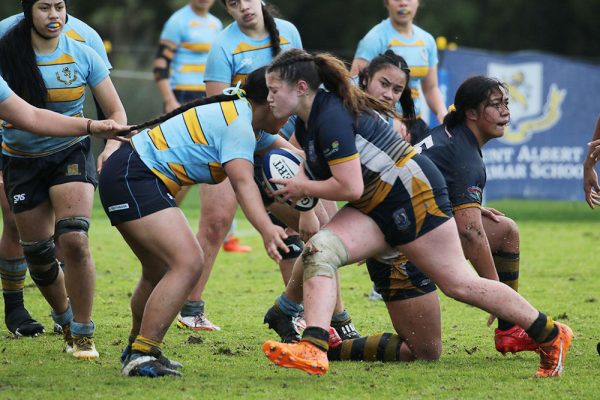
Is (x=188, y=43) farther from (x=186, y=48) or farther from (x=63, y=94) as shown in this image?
(x=63, y=94)

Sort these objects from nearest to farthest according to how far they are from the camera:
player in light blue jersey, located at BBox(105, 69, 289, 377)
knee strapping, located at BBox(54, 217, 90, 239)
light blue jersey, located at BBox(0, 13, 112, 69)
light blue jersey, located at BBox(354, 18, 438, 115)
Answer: player in light blue jersey, located at BBox(105, 69, 289, 377) → knee strapping, located at BBox(54, 217, 90, 239) → light blue jersey, located at BBox(0, 13, 112, 69) → light blue jersey, located at BBox(354, 18, 438, 115)

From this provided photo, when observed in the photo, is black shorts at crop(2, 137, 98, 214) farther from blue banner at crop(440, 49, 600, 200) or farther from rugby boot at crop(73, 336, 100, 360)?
blue banner at crop(440, 49, 600, 200)

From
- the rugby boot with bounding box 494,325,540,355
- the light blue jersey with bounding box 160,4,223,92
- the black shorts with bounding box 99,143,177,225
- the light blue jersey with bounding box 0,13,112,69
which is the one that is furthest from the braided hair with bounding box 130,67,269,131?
the light blue jersey with bounding box 160,4,223,92

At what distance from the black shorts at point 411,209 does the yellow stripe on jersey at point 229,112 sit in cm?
82

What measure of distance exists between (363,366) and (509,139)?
866 centimetres

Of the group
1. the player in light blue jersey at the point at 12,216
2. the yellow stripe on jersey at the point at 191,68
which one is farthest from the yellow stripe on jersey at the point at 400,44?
the yellow stripe on jersey at the point at 191,68

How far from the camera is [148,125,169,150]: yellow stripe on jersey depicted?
5379mm

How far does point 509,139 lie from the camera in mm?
13906

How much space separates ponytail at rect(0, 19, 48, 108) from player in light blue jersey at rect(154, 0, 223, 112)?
5.03 metres

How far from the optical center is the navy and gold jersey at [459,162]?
575cm

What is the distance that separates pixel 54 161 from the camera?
20.0ft

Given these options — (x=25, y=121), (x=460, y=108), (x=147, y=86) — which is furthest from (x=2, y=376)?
(x=147, y=86)

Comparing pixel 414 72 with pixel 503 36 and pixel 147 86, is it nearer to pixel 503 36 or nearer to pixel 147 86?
pixel 147 86

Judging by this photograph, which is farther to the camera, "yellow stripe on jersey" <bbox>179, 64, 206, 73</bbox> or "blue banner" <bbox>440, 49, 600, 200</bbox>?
"blue banner" <bbox>440, 49, 600, 200</bbox>
